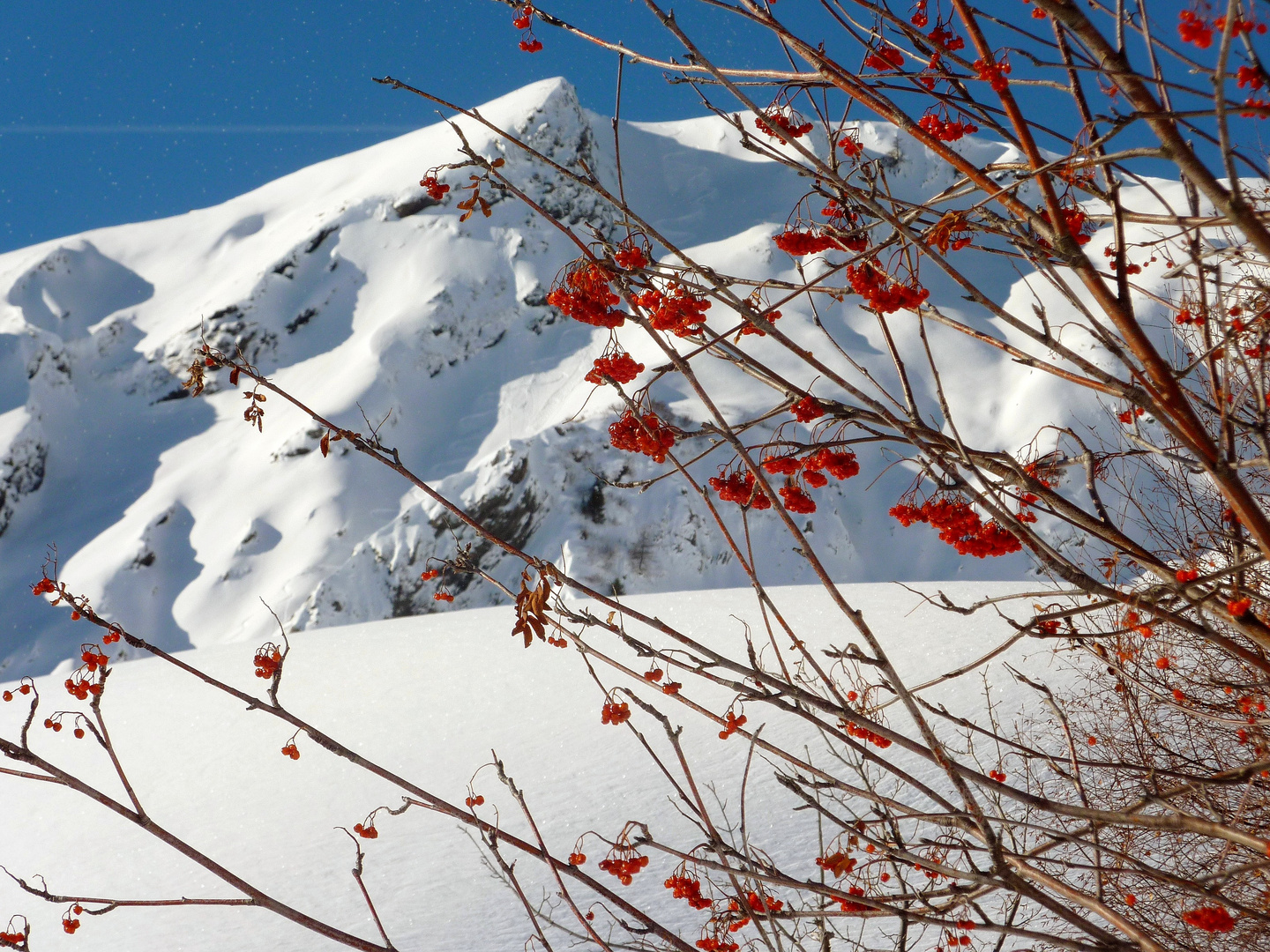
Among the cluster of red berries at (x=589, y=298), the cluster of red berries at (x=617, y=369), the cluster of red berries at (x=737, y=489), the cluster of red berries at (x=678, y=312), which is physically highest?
the cluster of red berries at (x=589, y=298)

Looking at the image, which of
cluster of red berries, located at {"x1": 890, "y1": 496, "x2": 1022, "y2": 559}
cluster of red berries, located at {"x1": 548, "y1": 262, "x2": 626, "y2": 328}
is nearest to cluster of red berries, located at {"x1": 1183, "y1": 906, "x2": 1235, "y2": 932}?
cluster of red berries, located at {"x1": 890, "y1": 496, "x2": 1022, "y2": 559}

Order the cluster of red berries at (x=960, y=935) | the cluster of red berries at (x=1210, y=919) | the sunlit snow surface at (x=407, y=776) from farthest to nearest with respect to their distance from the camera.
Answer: the sunlit snow surface at (x=407, y=776)
the cluster of red berries at (x=1210, y=919)
the cluster of red berries at (x=960, y=935)

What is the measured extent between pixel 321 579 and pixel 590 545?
1043 cm

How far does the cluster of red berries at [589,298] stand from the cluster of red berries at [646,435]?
0.17 meters

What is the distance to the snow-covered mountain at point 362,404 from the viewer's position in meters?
33.8

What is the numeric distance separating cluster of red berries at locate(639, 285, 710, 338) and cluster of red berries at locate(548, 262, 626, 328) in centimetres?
8

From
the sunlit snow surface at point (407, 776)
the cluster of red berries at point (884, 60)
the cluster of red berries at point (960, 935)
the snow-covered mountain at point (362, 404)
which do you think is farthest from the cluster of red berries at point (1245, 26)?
the snow-covered mountain at point (362, 404)

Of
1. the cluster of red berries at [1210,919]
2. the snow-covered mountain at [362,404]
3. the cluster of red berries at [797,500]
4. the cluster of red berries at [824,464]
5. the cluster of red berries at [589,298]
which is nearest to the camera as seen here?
the cluster of red berries at [1210,919]

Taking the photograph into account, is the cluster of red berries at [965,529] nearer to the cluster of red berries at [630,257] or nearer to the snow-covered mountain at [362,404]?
the cluster of red berries at [630,257]

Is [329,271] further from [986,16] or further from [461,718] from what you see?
[986,16]

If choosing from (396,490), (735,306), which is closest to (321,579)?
(396,490)

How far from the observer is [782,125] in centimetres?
180

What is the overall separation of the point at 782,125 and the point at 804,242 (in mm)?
251

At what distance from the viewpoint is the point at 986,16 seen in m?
1.15
